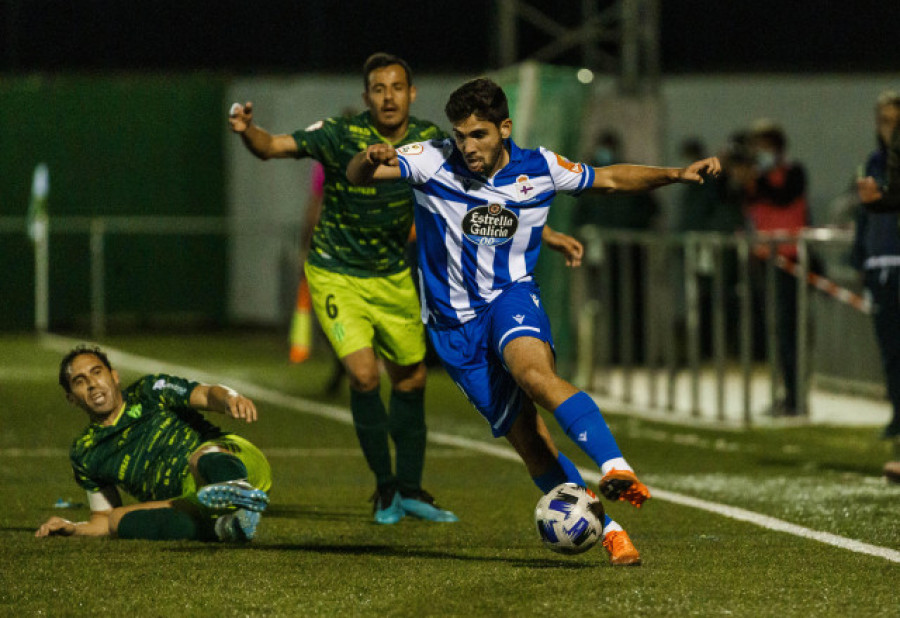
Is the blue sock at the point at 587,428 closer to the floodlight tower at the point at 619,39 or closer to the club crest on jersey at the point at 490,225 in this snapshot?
the club crest on jersey at the point at 490,225

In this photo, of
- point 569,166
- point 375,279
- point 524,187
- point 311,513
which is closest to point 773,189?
point 375,279

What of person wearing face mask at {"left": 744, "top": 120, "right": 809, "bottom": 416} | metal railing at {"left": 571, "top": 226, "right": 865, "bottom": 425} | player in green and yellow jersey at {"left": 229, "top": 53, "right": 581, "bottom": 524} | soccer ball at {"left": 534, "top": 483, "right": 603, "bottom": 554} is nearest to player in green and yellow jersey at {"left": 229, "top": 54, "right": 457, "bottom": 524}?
player in green and yellow jersey at {"left": 229, "top": 53, "right": 581, "bottom": 524}

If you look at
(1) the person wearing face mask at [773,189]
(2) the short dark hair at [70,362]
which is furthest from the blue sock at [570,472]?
(1) the person wearing face mask at [773,189]

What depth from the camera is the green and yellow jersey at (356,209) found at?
7.79 metres

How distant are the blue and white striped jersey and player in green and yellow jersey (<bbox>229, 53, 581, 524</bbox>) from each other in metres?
1.09

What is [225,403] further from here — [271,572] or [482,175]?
[482,175]

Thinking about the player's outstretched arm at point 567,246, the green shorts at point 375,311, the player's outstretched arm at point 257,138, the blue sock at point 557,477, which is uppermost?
the player's outstretched arm at point 257,138

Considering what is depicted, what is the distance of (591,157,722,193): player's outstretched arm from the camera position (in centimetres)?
644

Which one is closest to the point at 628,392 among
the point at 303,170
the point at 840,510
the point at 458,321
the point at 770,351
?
the point at 770,351

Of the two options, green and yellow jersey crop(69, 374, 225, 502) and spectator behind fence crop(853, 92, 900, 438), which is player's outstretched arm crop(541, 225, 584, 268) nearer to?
green and yellow jersey crop(69, 374, 225, 502)

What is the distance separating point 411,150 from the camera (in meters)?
6.63

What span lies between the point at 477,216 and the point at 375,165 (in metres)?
0.47

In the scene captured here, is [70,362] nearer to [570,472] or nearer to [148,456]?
[148,456]

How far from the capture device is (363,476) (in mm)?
9289
